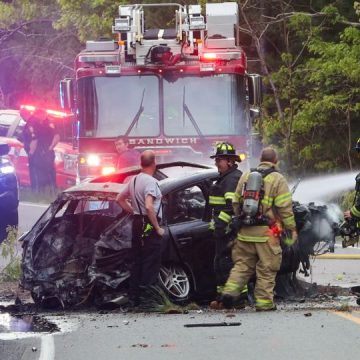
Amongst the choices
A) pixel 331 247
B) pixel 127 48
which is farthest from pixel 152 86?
pixel 331 247

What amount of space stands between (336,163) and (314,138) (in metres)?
0.70

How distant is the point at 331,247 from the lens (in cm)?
1028

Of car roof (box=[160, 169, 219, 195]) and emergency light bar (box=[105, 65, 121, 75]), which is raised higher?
emergency light bar (box=[105, 65, 121, 75])

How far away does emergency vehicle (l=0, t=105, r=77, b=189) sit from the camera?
22.1 metres

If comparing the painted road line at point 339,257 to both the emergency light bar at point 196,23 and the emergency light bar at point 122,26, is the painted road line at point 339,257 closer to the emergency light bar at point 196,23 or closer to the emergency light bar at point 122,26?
the emergency light bar at point 196,23

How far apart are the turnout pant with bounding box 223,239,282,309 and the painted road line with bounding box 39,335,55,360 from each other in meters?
2.07

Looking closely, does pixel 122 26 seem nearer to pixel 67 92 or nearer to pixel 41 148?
pixel 67 92

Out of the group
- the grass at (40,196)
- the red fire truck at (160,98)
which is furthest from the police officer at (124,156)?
the grass at (40,196)

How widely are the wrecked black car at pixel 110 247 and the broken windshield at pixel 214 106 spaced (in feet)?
13.6

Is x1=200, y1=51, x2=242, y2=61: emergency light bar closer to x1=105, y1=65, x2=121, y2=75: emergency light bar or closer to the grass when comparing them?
x1=105, y1=65, x2=121, y2=75: emergency light bar

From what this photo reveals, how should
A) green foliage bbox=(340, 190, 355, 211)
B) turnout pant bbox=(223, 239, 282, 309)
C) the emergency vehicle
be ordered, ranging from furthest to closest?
the emergency vehicle < green foliage bbox=(340, 190, 355, 211) < turnout pant bbox=(223, 239, 282, 309)

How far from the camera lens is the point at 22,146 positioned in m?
23.5

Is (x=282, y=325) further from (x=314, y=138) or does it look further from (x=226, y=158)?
(x=314, y=138)

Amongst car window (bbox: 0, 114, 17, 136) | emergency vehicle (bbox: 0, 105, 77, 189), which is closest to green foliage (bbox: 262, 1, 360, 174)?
emergency vehicle (bbox: 0, 105, 77, 189)
